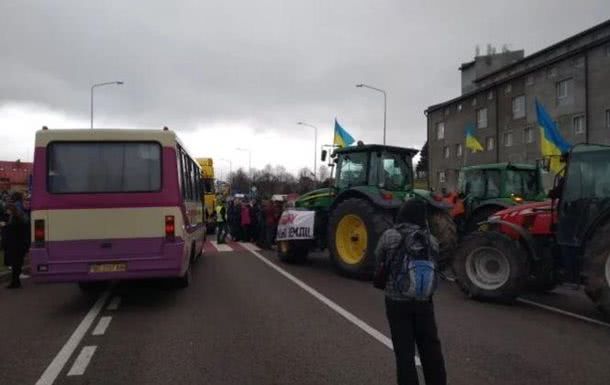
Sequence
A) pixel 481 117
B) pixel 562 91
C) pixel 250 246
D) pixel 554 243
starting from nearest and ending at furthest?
pixel 554 243
pixel 250 246
pixel 562 91
pixel 481 117

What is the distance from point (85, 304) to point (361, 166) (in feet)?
21.9

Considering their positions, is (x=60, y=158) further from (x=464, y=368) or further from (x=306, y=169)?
(x=306, y=169)

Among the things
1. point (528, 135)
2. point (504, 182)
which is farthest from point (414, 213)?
point (528, 135)

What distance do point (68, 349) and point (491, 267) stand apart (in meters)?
6.54

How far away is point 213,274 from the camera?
13.8 metres

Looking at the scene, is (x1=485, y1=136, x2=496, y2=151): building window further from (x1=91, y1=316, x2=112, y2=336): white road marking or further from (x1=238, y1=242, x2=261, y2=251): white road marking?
(x1=91, y1=316, x2=112, y2=336): white road marking

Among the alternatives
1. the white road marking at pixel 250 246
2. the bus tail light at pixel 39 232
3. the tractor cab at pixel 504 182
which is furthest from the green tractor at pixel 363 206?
the bus tail light at pixel 39 232

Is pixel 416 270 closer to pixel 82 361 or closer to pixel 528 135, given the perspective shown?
pixel 82 361

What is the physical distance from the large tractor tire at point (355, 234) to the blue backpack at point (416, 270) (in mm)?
7284

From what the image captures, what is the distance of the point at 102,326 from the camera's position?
8320 mm

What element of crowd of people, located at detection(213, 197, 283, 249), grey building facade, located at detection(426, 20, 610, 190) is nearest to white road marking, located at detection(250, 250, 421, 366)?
crowd of people, located at detection(213, 197, 283, 249)

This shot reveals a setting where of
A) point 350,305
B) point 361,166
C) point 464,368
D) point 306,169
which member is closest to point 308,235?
point 361,166

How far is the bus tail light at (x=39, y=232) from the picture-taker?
9.03 meters

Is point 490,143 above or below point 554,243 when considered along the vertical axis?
above
